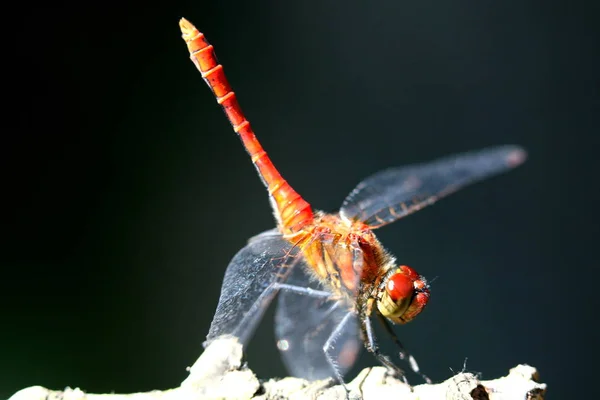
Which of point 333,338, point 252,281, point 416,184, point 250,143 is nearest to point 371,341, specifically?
point 333,338

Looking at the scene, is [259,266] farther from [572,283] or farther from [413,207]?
[572,283]

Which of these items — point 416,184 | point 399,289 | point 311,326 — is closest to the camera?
point 399,289

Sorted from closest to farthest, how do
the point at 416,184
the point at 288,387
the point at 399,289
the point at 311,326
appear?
1. the point at 288,387
2. the point at 399,289
3. the point at 311,326
4. the point at 416,184

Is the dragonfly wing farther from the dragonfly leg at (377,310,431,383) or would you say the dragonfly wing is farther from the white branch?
the dragonfly leg at (377,310,431,383)

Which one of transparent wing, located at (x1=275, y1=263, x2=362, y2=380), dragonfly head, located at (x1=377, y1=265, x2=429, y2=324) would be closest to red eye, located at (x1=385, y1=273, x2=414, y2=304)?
dragonfly head, located at (x1=377, y1=265, x2=429, y2=324)

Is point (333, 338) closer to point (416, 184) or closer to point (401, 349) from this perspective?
point (401, 349)

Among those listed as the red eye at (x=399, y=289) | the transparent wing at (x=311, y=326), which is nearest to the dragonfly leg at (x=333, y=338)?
the transparent wing at (x=311, y=326)

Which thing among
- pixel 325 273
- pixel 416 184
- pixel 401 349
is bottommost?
pixel 401 349
